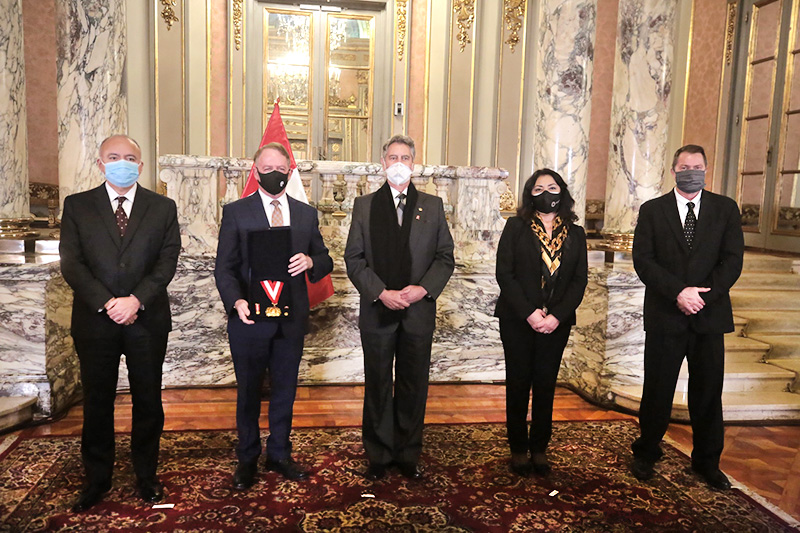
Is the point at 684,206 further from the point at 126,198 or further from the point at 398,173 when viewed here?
the point at 126,198

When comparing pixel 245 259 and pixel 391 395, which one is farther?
pixel 391 395

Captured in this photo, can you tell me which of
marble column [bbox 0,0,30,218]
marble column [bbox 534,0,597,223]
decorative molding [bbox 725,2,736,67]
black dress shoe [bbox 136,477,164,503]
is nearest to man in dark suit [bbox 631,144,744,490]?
marble column [bbox 534,0,597,223]

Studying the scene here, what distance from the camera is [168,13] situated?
24.6ft

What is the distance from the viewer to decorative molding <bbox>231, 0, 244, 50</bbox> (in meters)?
8.02

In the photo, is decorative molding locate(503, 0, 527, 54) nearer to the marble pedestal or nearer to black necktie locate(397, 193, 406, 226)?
black necktie locate(397, 193, 406, 226)

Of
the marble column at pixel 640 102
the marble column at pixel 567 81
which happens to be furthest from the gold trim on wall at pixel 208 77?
the marble column at pixel 640 102

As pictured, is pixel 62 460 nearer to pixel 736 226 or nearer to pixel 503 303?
pixel 503 303

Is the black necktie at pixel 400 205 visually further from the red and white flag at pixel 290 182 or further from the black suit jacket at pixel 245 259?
the red and white flag at pixel 290 182

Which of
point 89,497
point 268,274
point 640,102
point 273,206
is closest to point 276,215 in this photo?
point 273,206

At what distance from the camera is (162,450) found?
3447 millimetres

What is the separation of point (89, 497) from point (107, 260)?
1.02m

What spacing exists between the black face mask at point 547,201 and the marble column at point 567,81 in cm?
203

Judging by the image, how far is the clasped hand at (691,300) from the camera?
3100 mm

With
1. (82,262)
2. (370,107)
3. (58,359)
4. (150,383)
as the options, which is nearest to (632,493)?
(150,383)
